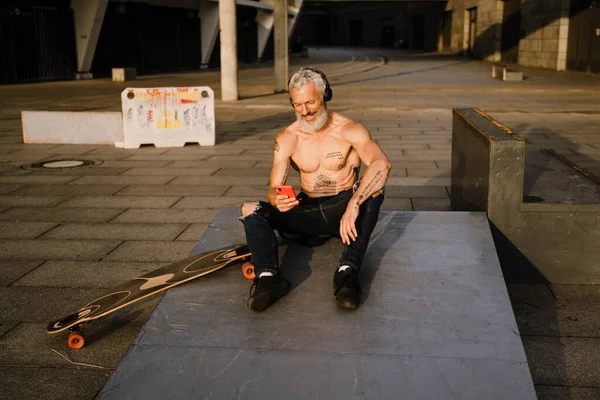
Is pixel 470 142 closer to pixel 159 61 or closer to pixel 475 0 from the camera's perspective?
pixel 159 61

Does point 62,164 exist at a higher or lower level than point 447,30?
lower

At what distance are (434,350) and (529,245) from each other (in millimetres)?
1862

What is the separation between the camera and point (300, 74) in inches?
159

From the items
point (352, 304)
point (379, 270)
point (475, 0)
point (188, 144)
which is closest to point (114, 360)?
point (352, 304)

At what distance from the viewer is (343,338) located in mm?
3262

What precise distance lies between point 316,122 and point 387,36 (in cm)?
6802

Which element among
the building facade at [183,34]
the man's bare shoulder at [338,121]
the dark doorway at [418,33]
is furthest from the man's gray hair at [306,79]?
the dark doorway at [418,33]

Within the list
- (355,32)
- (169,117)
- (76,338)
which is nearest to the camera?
(76,338)

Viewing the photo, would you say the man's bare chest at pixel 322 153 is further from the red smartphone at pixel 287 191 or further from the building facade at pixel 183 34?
the building facade at pixel 183 34

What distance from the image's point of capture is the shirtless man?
3750mm

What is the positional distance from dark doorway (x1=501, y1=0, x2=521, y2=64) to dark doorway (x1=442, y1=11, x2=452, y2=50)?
48.0 ft

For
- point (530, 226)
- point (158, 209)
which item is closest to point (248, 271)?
point (530, 226)

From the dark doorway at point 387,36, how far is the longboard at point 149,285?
221 ft

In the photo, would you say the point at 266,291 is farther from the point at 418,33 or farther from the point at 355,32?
the point at 355,32
